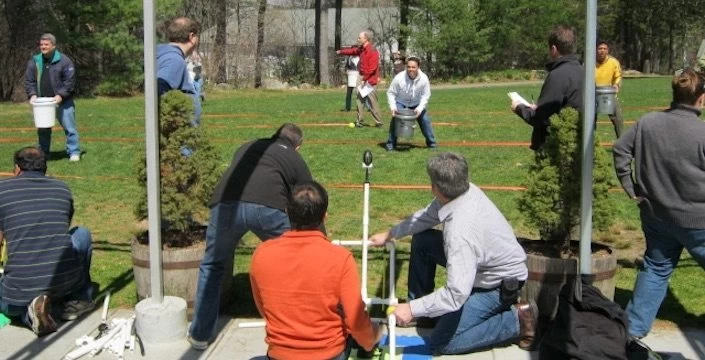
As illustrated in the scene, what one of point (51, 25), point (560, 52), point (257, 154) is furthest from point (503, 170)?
point (51, 25)

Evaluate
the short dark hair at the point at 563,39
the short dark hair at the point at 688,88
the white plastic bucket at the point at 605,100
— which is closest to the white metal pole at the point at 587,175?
the white plastic bucket at the point at 605,100

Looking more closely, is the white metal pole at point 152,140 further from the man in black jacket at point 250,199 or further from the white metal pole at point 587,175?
the white metal pole at point 587,175

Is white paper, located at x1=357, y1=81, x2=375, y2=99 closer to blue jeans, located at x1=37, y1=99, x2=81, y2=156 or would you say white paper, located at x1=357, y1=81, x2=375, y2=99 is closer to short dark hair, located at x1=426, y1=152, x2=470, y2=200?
blue jeans, located at x1=37, y1=99, x2=81, y2=156

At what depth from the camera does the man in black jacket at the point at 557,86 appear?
562 cm

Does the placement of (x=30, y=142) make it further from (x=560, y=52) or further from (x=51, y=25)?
(x=51, y=25)

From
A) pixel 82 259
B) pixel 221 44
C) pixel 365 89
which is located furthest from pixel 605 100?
pixel 221 44

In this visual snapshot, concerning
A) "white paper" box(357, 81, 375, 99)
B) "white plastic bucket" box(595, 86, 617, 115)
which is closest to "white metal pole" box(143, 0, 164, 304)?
"white plastic bucket" box(595, 86, 617, 115)

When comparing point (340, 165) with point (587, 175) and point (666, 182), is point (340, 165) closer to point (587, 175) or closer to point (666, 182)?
point (587, 175)

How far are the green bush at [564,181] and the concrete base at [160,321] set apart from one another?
2393 millimetres

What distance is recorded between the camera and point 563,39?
577 centimetres

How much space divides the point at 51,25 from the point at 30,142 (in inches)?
545

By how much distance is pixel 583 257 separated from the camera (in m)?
4.54

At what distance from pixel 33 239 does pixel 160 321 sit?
40.9 inches

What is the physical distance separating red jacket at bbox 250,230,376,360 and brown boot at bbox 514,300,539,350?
1457mm
